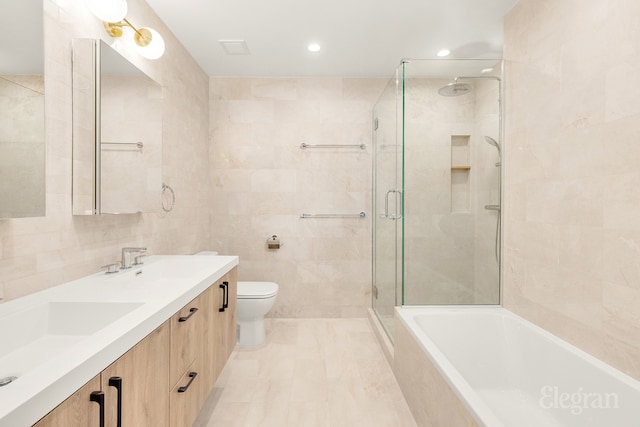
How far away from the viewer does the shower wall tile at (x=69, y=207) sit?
1191mm

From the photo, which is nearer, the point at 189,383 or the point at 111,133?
the point at 189,383

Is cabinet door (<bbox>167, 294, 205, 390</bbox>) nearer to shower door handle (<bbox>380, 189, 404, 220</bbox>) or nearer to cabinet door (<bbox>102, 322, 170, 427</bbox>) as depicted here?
cabinet door (<bbox>102, 322, 170, 427</bbox>)

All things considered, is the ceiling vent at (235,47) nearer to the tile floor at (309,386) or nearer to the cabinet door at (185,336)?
the cabinet door at (185,336)

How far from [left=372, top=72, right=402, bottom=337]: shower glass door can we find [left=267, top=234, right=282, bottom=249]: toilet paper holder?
936 mm

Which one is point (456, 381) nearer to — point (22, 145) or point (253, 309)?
point (253, 309)

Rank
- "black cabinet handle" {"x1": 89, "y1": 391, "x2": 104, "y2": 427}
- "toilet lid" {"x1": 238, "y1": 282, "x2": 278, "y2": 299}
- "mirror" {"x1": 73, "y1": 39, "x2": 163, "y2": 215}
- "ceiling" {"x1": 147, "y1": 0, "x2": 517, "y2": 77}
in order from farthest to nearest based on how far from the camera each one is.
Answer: "toilet lid" {"x1": 238, "y1": 282, "x2": 278, "y2": 299}
"ceiling" {"x1": 147, "y1": 0, "x2": 517, "y2": 77}
"mirror" {"x1": 73, "y1": 39, "x2": 163, "y2": 215}
"black cabinet handle" {"x1": 89, "y1": 391, "x2": 104, "y2": 427}

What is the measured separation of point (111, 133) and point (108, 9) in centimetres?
56

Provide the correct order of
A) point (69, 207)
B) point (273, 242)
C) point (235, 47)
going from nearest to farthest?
1. point (69, 207)
2. point (235, 47)
3. point (273, 242)

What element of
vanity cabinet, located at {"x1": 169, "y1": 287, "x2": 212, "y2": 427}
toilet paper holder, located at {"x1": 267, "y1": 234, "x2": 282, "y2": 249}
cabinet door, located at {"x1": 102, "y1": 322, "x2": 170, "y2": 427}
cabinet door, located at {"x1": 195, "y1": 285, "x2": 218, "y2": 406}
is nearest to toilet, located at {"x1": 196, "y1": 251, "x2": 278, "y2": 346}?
toilet paper holder, located at {"x1": 267, "y1": 234, "x2": 282, "y2": 249}

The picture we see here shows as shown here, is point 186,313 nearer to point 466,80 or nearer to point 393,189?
point 393,189

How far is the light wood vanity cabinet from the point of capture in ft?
2.47

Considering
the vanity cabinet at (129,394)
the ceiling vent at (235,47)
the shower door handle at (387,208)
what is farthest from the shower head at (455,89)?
the vanity cabinet at (129,394)

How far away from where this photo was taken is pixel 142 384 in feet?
3.16

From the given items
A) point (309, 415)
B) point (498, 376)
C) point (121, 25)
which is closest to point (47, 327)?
point (309, 415)
